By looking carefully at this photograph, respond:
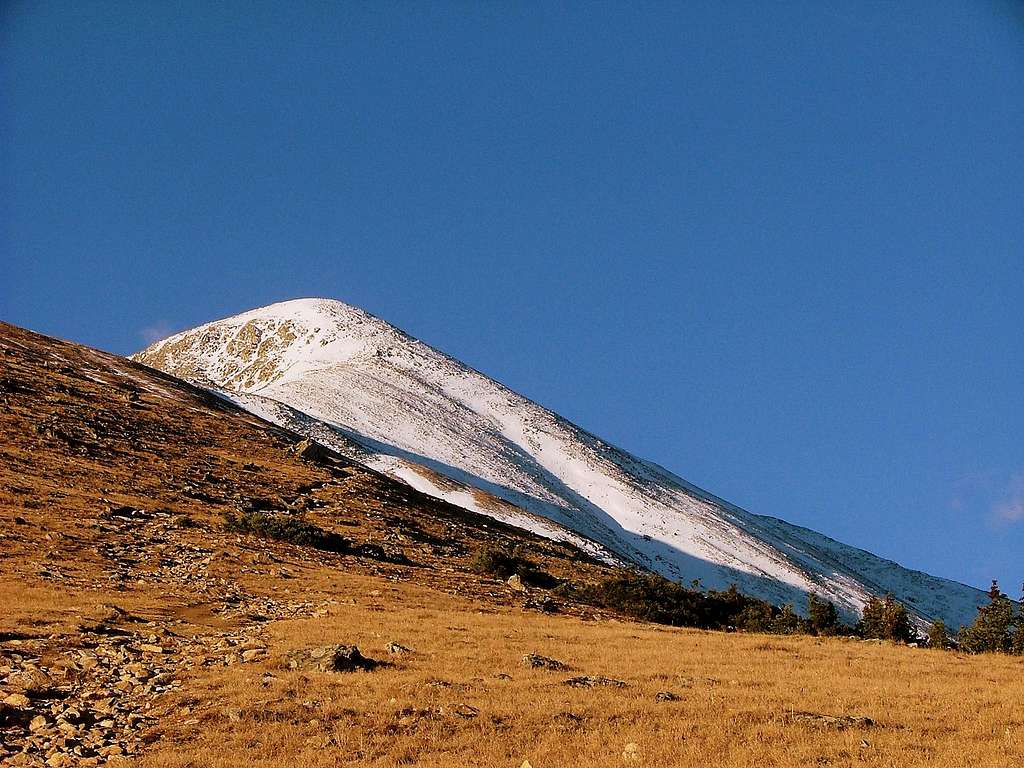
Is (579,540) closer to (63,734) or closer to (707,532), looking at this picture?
(707,532)

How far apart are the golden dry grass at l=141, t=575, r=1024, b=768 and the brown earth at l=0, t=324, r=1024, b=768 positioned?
0.09m

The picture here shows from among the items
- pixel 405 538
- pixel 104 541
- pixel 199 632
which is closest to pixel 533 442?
pixel 405 538

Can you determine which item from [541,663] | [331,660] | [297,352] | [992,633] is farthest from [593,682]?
[297,352]

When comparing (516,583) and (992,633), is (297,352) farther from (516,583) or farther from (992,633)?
(992,633)

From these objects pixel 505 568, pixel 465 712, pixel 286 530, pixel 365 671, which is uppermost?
pixel 505 568

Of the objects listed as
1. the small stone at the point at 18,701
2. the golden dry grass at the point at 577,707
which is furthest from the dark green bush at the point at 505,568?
the small stone at the point at 18,701

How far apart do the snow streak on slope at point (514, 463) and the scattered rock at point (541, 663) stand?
214 ft

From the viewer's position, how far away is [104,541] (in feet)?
120

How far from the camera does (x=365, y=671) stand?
21.9 meters

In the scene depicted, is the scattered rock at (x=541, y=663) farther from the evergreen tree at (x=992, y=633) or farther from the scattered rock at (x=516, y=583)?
the evergreen tree at (x=992, y=633)

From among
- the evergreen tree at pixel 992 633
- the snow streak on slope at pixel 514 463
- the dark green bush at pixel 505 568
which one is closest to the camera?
the dark green bush at pixel 505 568

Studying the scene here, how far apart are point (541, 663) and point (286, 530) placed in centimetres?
2477

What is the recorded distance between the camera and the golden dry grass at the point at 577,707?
15586 mm

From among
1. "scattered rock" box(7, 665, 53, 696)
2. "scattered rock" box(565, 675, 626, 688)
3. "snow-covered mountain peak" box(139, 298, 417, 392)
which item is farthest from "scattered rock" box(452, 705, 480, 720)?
"snow-covered mountain peak" box(139, 298, 417, 392)
